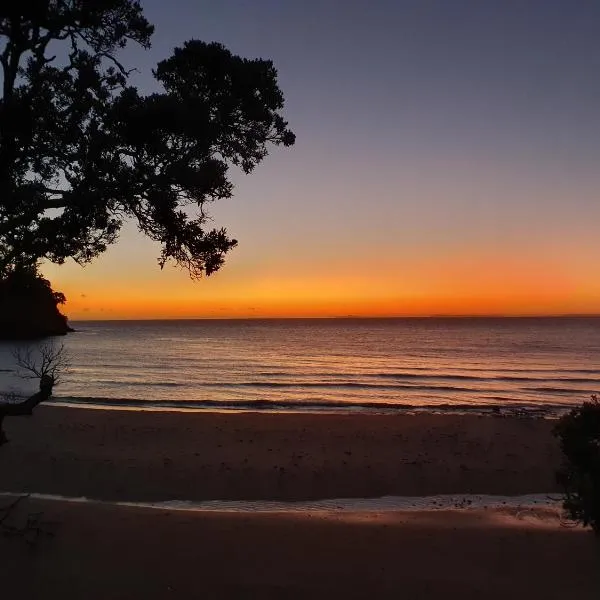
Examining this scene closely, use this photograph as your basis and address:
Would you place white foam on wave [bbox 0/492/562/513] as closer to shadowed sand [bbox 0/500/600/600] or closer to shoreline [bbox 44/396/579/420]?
shadowed sand [bbox 0/500/600/600]

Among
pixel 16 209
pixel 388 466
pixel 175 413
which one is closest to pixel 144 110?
pixel 16 209

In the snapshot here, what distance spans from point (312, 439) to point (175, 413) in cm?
817

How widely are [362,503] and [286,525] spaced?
9.12 feet

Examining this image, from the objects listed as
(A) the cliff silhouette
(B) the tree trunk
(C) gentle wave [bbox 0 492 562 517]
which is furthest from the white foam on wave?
(A) the cliff silhouette

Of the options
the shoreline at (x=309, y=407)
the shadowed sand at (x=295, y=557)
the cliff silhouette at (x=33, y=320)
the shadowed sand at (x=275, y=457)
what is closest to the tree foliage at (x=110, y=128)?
the shadowed sand at (x=295, y=557)

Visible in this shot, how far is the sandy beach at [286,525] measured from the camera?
746cm

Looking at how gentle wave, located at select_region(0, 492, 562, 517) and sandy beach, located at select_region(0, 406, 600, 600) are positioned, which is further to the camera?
gentle wave, located at select_region(0, 492, 562, 517)

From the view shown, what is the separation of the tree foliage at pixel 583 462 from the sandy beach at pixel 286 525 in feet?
4.02

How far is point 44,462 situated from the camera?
1488 cm

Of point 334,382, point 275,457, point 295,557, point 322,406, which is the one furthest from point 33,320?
point 295,557

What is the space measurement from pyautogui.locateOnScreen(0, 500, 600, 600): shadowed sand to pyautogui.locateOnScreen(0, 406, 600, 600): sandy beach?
28 mm

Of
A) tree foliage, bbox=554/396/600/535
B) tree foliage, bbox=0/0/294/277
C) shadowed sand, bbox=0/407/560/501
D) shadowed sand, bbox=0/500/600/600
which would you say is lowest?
shadowed sand, bbox=0/407/560/501

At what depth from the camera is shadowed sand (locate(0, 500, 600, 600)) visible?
286 inches

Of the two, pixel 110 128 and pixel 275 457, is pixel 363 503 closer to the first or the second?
pixel 275 457
